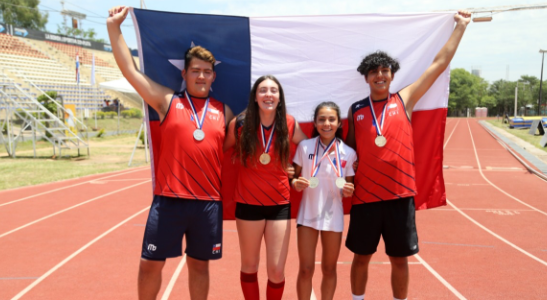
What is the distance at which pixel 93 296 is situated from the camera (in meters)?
3.94

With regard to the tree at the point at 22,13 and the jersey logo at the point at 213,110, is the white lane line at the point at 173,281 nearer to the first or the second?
the jersey logo at the point at 213,110

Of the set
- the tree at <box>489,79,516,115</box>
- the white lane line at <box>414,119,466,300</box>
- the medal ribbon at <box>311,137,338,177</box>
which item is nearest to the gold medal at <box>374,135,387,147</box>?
the medal ribbon at <box>311,137,338,177</box>

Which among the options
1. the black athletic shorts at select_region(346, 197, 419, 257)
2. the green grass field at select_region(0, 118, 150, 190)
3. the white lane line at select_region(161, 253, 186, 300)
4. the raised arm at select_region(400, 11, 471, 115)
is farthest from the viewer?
the green grass field at select_region(0, 118, 150, 190)

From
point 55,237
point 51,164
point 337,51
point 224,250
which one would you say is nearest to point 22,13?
point 51,164

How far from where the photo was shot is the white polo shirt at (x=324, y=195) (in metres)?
3.01

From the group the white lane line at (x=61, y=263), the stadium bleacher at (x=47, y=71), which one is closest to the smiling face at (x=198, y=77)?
the white lane line at (x=61, y=263)

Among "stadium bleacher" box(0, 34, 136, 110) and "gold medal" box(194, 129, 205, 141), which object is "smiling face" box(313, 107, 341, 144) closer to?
"gold medal" box(194, 129, 205, 141)

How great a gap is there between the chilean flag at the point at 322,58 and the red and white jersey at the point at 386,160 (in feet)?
1.95

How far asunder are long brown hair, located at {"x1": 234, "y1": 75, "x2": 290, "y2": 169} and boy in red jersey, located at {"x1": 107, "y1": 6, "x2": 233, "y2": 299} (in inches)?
6.3

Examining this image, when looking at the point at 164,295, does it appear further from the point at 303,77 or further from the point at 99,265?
the point at 303,77

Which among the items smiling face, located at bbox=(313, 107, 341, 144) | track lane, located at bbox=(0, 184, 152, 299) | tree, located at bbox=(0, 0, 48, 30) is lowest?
track lane, located at bbox=(0, 184, 152, 299)

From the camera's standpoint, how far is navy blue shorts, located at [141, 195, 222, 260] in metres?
2.87

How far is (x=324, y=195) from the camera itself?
304 centimetres

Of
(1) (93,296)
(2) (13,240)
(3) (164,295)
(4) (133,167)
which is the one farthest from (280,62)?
(4) (133,167)
